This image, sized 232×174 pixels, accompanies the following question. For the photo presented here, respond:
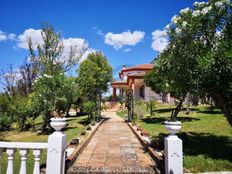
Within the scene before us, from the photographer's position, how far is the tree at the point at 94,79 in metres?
25.5

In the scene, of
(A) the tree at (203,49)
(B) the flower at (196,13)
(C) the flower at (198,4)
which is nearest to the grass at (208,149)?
(A) the tree at (203,49)

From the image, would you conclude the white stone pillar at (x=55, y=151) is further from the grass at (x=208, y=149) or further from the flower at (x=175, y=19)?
the flower at (x=175, y=19)

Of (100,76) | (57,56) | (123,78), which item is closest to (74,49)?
(57,56)

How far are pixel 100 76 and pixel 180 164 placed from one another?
2273cm

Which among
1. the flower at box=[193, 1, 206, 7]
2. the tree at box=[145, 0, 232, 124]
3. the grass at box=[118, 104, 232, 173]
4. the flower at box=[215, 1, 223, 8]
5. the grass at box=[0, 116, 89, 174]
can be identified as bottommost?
the grass at box=[0, 116, 89, 174]

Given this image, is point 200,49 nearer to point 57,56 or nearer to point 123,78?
point 57,56

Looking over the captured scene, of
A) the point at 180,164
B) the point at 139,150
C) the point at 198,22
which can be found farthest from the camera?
the point at 139,150

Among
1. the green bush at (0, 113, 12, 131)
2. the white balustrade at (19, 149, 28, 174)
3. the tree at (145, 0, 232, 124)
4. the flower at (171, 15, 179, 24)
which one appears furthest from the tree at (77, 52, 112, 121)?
the white balustrade at (19, 149, 28, 174)

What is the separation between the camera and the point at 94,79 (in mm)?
26750

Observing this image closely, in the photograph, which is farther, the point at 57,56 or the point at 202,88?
the point at 57,56

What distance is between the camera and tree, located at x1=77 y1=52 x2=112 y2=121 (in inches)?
1002

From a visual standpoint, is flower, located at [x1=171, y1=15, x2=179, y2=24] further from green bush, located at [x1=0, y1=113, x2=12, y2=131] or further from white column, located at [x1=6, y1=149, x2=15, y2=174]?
green bush, located at [x1=0, y1=113, x2=12, y2=131]

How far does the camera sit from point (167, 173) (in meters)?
5.72

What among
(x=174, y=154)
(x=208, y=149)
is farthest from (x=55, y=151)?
(x=208, y=149)
